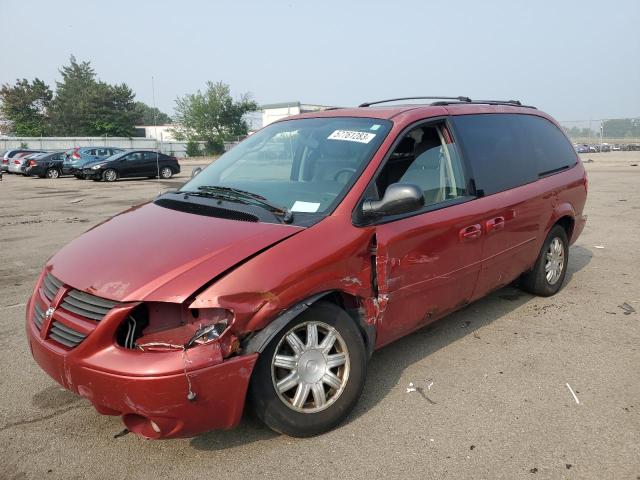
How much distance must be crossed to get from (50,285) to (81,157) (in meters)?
26.8

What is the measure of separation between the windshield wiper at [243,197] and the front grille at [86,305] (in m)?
1.01

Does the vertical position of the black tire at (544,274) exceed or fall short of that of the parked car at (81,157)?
it falls short

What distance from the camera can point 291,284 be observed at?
2.60 m

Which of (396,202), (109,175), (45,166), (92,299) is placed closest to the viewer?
(92,299)

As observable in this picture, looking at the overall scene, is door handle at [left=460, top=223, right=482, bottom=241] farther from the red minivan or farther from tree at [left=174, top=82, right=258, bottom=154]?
tree at [left=174, top=82, right=258, bottom=154]

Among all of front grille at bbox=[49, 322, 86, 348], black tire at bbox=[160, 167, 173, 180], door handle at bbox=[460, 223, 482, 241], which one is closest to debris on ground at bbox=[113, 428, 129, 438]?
front grille at bbox=[49, 322, 86, 348]

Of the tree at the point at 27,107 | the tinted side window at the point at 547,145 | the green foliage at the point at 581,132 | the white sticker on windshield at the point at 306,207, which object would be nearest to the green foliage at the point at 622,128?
the green foliage at the point at 581,132

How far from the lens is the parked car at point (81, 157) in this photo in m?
26.3

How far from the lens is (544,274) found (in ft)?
16.3

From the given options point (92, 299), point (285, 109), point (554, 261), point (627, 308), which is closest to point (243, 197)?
point (92, 299)

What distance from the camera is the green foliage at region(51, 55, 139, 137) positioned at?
7475 centimetres

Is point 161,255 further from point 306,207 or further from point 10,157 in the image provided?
point 10,157

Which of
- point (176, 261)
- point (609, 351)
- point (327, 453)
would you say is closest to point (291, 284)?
point (176, 261)

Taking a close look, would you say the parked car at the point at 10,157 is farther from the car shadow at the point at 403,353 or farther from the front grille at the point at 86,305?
the front grille at the point at 86,305
